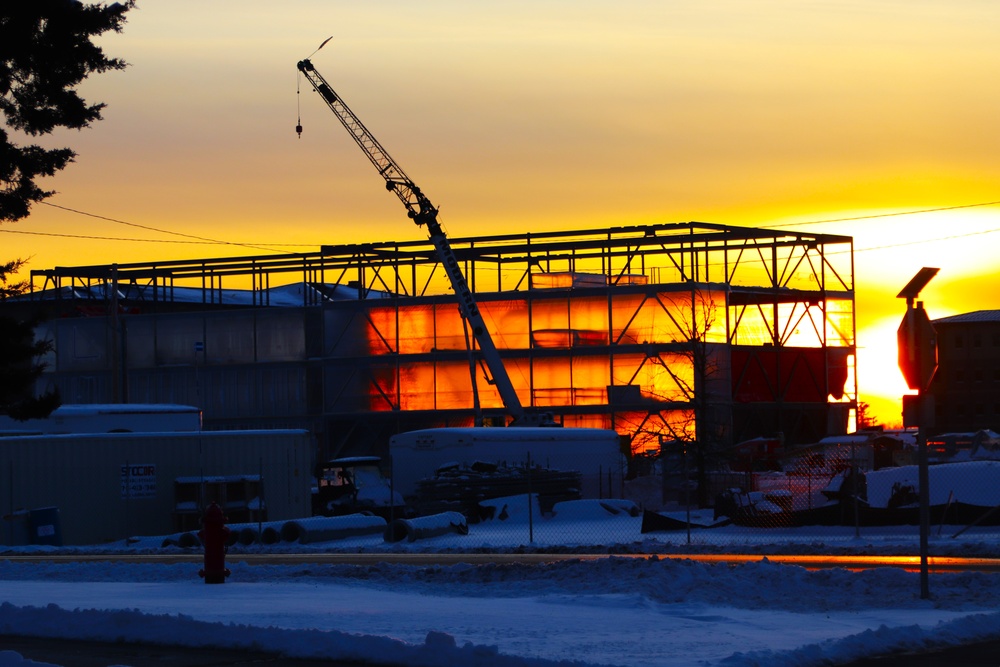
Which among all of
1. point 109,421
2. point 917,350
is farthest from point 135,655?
point 109,421

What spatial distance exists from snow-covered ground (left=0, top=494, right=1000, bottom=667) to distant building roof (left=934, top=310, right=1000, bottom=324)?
389 ft

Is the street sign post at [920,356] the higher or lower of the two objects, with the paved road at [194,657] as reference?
higher

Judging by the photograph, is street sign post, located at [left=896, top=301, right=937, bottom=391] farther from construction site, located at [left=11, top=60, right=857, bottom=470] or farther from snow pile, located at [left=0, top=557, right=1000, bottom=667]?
construction site, located at [left=11, top=60, right=857, bottom=470]

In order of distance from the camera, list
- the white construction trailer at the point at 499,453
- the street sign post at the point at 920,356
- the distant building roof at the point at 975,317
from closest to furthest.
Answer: the street sign post at the point at 920,356, the white construction trailer at the point at 499,453, the distant building roof at the point at 975,317

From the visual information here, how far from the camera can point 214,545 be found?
1984cm

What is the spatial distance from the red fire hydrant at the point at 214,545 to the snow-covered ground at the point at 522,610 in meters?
0.22

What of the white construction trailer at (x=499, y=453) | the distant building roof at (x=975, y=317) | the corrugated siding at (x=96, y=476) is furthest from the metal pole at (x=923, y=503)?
the distant building roof at (x=975, y=317)

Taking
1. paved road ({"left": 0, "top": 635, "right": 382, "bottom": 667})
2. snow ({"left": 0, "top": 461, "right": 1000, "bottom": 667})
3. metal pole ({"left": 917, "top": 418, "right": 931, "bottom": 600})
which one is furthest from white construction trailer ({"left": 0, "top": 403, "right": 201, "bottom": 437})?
metal pole ({"left": 917, "top": 418, "right": 931, "bottom": 600})

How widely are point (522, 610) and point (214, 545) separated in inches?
229

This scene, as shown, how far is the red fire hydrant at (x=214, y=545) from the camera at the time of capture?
65.1 feet

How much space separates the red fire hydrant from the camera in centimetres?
1984

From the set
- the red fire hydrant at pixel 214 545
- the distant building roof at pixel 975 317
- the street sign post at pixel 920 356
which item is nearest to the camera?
the street sign post at pixel 920 356

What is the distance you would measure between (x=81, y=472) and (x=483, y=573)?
67.1ft

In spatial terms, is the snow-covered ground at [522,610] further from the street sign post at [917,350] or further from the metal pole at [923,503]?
the street sign post at [917,350]
